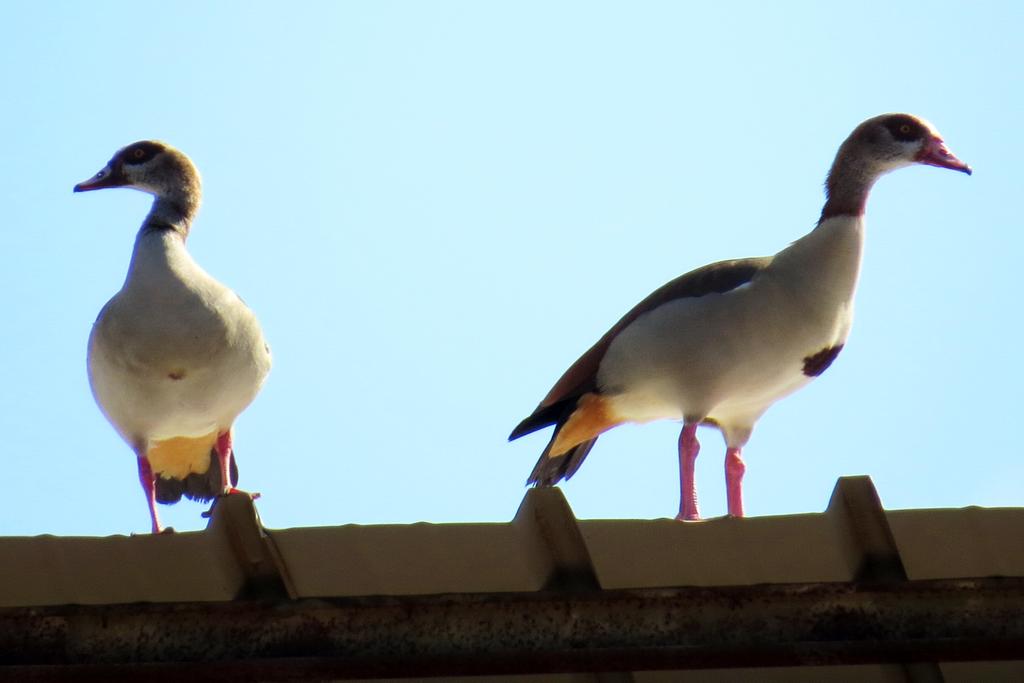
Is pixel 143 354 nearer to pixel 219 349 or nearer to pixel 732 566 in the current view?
pixel 219 349

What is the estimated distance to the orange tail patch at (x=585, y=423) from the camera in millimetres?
6871

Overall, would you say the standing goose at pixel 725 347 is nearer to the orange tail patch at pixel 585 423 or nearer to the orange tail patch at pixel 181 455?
the orange tail patch at pixel 585 423

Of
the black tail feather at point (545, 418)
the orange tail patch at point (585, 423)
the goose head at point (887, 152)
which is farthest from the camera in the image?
the goose head at point (887, 152)

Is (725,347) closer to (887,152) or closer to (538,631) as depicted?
(887,152)

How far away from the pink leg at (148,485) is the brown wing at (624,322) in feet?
5.38

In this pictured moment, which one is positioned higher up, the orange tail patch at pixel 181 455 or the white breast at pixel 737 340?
the orange tail patch at pixel 181 455

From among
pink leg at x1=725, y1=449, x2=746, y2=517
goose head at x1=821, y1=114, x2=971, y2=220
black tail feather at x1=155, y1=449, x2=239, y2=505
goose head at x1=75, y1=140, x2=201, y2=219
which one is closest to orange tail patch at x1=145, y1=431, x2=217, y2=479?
black tail feather at x1=155, y1=449, x2=239, y2=505

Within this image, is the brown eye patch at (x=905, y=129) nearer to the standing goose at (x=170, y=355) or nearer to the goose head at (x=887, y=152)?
the goose head at (x=887, y=152)

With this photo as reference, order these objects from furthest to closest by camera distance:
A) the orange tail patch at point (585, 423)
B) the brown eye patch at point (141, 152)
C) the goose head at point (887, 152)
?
the brown eye patch at point (141, 152) < the goose head at point (887, 152) < the orange tail patch at point (585, 423)

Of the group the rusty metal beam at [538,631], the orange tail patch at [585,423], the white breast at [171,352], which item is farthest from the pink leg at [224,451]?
the rusty metal beam at [538,631]

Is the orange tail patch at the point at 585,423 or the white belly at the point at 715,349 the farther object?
the orange tail patch at the point at 585,423

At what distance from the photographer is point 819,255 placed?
269 inches

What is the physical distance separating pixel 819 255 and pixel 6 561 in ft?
14.5

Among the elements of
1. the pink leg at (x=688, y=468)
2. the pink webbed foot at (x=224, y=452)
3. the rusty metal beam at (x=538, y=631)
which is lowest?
the rusty metal beam at (x=538, y=631)
